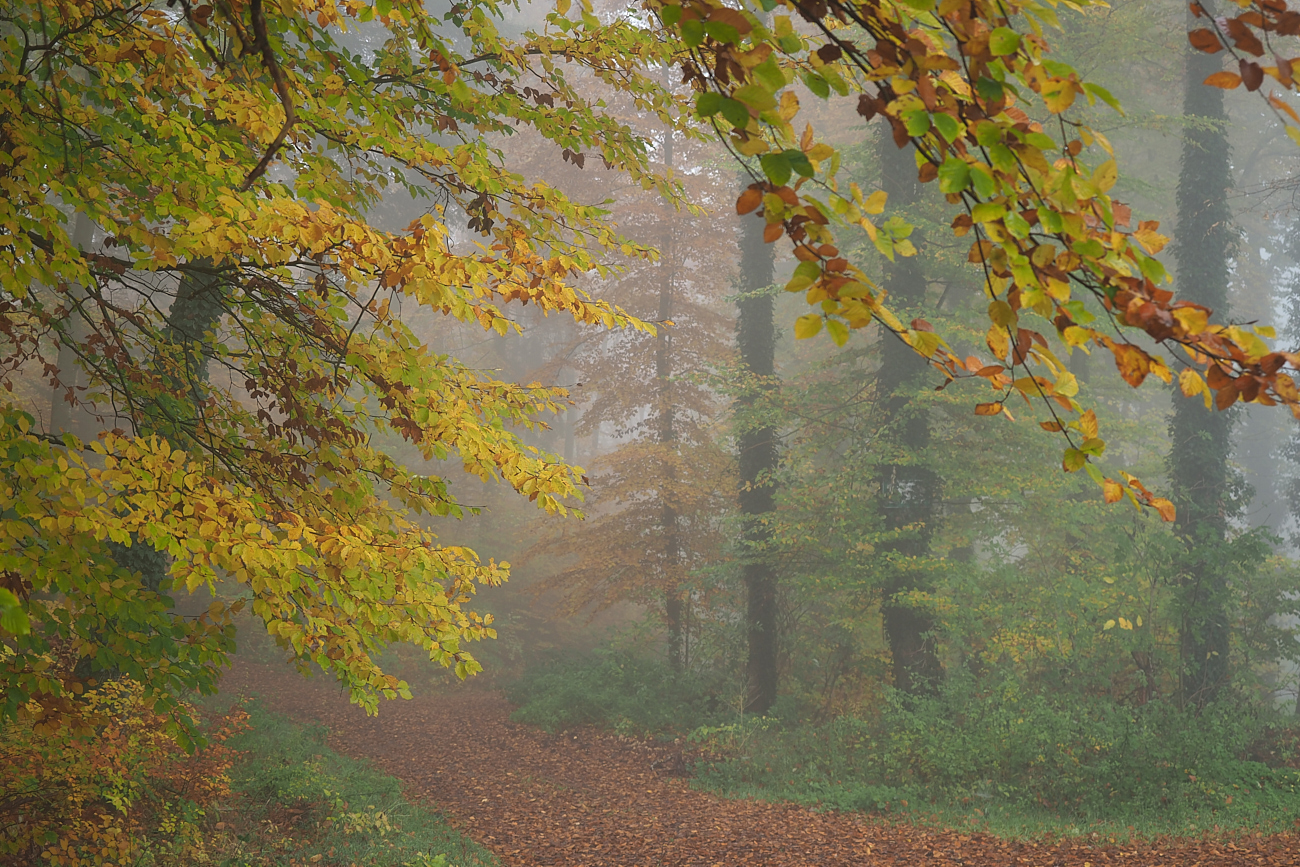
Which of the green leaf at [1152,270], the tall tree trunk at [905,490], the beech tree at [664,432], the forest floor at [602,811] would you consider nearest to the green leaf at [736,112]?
the green leaf at [1152,270]

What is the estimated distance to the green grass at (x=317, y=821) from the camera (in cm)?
601

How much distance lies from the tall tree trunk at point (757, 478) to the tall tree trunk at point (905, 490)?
188 cm

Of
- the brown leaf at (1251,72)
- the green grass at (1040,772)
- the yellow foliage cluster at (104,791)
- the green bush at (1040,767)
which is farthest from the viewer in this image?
the green bush at (1040,767)

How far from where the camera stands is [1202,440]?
11234 mm

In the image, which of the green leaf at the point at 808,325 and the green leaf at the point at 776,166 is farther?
the green leaf at the point at 808,325

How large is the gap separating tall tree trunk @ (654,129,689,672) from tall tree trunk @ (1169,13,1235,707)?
775 centimetres

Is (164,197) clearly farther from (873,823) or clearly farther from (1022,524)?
(1022,524)

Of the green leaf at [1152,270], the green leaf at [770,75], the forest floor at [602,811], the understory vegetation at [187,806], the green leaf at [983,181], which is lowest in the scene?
the forest floor at [602,811]

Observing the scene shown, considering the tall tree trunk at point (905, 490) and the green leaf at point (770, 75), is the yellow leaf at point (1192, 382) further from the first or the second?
the tall tree trunk at point (905, 490)

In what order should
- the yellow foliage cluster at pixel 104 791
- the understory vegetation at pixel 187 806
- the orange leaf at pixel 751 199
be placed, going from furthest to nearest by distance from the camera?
the understory vegetation at pixel 187 806 < the yellow foliage cluster at pixel 104 791 < the orange leaf at pixel 751 199

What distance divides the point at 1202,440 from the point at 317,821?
1255cm

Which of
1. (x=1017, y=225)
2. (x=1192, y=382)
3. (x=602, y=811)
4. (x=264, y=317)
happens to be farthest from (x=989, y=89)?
(x=602, y=811)

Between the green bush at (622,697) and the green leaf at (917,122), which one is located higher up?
the green leaf at (917,122)

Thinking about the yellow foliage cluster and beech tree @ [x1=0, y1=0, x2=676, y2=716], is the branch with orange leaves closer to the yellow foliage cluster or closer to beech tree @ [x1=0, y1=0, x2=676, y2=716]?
beech tree @ [x1=0, y1=0, x2=676, y2=716]
